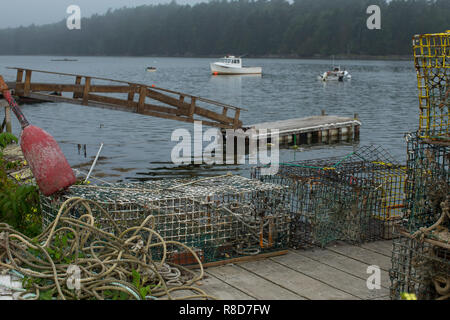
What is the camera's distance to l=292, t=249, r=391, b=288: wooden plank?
686 centimetres

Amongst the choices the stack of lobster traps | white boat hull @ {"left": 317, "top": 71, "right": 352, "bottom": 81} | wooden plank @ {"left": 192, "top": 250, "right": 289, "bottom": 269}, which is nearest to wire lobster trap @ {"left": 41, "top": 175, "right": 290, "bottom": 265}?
wooden plank @ {"left": 192, "top": 250, "right": 289, "bottom": 269}

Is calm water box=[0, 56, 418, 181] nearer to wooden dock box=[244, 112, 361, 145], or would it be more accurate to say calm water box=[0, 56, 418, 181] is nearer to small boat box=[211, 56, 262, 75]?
wooden dock box=[244, 112, 361, 145]

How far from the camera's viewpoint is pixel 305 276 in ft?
22.3

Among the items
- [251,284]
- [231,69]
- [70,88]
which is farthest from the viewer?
[231,69]

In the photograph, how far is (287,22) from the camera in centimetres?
19212

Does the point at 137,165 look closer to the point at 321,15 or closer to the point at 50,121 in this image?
the point at 50,121

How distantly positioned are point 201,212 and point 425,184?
294 centimetres

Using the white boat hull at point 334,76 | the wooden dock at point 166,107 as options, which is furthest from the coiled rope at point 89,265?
the white boat hull at point 334,76

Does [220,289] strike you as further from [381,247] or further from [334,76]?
[334,76]

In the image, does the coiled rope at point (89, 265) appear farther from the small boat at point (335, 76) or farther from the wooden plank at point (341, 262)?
the small boat at point (335, 76)

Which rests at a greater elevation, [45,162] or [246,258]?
[45,162]

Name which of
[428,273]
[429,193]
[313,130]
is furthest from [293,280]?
[313,130]

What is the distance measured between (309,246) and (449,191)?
2.65 m

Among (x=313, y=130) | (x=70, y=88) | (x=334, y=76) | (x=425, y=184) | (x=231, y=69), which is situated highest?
(x=231, y=69)
